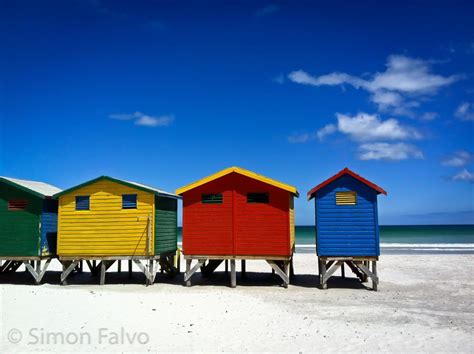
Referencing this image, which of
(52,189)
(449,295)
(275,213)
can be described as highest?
(52,189)

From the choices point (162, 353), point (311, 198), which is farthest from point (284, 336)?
point (311, 198)

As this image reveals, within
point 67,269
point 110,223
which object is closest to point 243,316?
point 110,223

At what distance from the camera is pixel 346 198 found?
1820 cm

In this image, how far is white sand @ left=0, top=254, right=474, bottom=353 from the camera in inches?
409

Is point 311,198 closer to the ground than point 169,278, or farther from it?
farther from it

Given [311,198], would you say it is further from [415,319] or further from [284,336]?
[284,336]

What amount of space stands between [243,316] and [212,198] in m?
7.11

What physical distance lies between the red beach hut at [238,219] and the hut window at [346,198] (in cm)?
197

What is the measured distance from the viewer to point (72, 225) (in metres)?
19.9

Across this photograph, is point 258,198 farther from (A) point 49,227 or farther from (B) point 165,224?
(A) point 49,227

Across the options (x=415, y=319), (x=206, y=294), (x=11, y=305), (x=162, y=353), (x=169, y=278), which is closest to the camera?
(x=162, y=353)

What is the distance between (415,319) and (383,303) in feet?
8.51

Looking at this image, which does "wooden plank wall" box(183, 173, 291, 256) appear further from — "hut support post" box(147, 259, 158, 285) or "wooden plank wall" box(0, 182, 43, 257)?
"wooden plank wall" box(0, 182, 43, 257)

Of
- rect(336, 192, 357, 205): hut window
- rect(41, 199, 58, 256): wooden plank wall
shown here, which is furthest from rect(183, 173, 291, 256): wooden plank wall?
rect(41, 199, 58, 256): wooden plank wall
